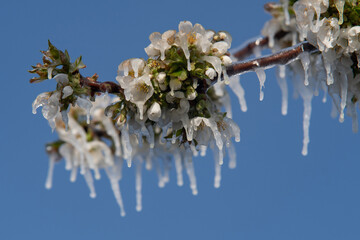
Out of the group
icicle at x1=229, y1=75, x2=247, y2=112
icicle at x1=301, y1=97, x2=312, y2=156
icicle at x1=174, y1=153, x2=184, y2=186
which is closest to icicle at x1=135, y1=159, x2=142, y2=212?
icicle at x1=174, y1=153, x2=184, y2=186

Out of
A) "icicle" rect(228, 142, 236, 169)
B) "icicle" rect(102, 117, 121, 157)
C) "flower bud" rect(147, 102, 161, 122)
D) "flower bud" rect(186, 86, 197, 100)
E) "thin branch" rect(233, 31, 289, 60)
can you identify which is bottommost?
"flower bud" rect(147, 102, 161, 122)

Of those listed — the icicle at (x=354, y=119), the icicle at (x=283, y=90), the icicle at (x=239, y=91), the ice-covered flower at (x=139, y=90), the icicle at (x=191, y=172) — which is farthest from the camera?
the icicle at (x=191, y=172)

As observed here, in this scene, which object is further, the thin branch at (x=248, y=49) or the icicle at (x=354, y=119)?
the thin branch at (x=248, y=49)

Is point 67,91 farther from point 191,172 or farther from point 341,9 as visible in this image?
point 191,172

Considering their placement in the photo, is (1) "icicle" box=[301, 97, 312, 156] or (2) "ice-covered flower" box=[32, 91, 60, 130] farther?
(1) "icicle" box=[301, 97, 312, 156]

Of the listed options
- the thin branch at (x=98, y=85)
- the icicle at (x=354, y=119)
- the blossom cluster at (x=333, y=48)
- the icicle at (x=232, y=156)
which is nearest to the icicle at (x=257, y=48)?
the blossom cluster at (x=333, y=48)

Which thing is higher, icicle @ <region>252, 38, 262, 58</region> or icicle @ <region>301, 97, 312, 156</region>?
icicle @ <region>252, 38, 262, 58</region>

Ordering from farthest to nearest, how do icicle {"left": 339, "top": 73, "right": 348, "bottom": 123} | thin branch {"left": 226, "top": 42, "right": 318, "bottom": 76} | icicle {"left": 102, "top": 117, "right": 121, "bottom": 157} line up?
icicle {"left": 102, "top": 117, "right": 121, "bottom": 157}, icicle {"left": 339, "top": 73, "right": 348, "bottom": 123}, thin branch {"left": 226, "top": 42, "right": 318, "bottom": 76}

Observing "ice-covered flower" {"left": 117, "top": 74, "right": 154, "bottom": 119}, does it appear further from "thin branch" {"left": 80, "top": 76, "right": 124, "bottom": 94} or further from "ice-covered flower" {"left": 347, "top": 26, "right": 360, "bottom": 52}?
"ice-covered flower" {"left": 347, "top": 26, "right": 360, "bottom": 52}

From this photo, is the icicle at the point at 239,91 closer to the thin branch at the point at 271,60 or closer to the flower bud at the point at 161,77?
the thin branch at the point at 271,60

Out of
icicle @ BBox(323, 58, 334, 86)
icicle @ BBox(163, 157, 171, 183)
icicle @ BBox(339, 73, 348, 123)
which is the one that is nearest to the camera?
icicle @ BBox(323, 58, 334, 86)
